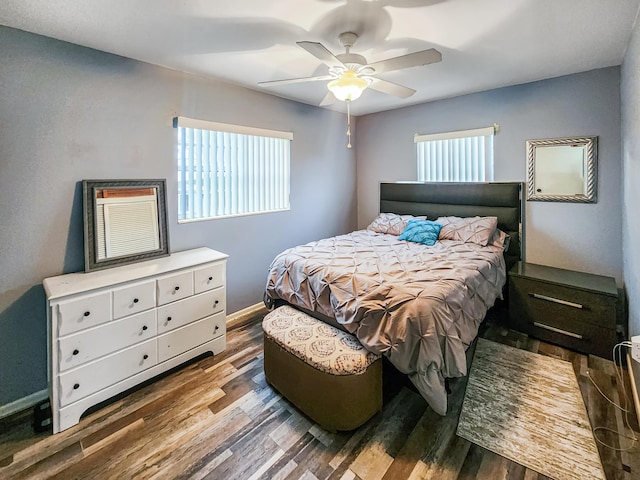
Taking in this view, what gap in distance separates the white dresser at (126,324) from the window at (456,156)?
9.42 ft

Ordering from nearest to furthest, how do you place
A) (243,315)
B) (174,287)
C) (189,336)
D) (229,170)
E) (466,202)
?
(174,287) < (189,336) < (229,170) < (243,315) < (466,202)

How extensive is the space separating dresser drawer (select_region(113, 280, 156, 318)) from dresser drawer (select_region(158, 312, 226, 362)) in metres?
0.28

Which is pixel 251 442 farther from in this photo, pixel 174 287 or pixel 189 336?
pixel 174 287

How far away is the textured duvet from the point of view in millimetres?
1799

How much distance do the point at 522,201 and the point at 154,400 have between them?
3.82 meters

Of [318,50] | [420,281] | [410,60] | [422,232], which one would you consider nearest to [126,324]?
[420,281]

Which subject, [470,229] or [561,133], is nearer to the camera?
[561,133]

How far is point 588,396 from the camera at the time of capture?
210 cm

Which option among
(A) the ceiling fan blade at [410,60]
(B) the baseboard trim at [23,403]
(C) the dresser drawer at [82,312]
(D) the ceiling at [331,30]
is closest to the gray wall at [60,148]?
(B) the baseboard trim at [23,403]

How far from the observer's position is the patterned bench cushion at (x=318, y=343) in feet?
5.91

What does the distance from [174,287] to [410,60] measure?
2242 mm

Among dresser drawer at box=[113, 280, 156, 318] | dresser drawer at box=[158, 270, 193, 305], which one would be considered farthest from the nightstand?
dresser drawer at box=[113, 280, 156, 318]

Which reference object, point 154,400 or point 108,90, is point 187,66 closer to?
point 108,90

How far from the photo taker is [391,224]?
393cm
